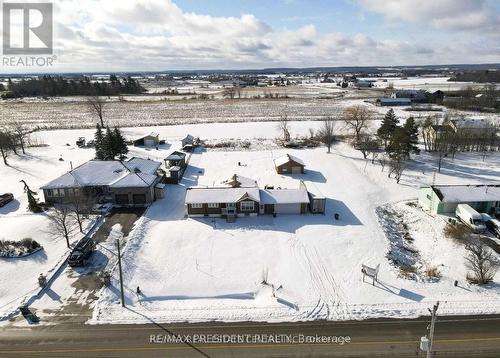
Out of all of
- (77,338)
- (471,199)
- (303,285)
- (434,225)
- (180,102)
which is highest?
(180,102)

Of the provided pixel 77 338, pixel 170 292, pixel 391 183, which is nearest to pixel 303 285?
pixel 170 292

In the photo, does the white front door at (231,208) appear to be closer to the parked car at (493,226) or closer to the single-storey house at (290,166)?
the single-storey house at (290,166)

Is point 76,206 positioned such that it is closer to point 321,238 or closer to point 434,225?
point 321,238

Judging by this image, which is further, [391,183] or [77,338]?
[391,183]

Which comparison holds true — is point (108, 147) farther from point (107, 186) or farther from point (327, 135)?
point (327, 135)

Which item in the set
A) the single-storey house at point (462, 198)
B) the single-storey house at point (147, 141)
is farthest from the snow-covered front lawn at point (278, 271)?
the single-storey house at point (147, 141)

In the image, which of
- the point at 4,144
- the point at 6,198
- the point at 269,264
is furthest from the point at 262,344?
the point at 4,144

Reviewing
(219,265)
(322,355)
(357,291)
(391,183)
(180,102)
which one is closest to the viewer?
(322,355)
